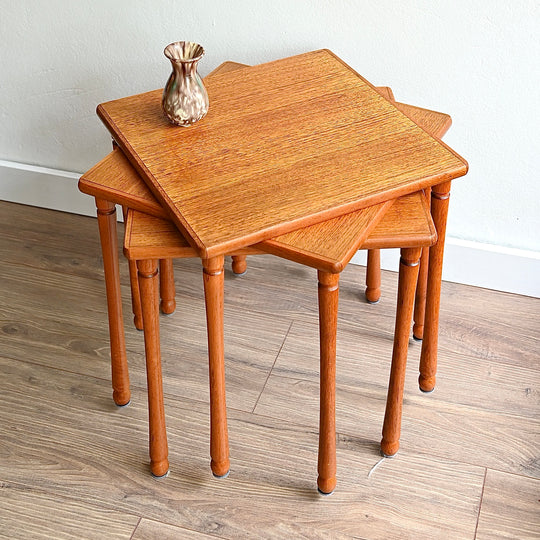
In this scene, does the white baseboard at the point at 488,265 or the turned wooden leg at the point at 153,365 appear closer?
the turned wooden leg at the point at 153,365

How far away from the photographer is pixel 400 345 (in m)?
1.30

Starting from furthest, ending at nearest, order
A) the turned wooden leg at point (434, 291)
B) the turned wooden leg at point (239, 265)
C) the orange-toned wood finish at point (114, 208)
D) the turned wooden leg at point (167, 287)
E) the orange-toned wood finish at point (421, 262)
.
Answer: the turned wooden leg at point (239, 265) < the turned wooden leg at point (167, 287) < the orange-toned wood finish at point (421, 262) < the turned wooden leg at point (434, 291) < the orange-toned wood finish at point (114, 208)

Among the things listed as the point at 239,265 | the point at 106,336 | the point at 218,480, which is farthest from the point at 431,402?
the point at 106,336

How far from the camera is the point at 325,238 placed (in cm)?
113

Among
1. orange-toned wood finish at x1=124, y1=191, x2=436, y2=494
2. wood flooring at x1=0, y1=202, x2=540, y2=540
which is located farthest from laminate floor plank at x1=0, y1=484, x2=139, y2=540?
orange-toned wood finish at x1=124, y1=191, x2=436, y2=494

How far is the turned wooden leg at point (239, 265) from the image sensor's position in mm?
1817

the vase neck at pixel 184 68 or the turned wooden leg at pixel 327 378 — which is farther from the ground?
the vase neck at pixel 184 68

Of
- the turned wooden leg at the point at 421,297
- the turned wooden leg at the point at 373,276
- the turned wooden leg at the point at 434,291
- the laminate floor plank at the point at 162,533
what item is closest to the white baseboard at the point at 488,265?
the turned wooden leg at the point at 373,276

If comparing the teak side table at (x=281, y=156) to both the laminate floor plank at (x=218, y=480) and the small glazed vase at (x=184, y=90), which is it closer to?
the small glazed vase at (x=184, y=90)

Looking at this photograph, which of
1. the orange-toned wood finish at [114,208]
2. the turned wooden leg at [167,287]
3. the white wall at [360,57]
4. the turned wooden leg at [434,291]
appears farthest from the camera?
the turned wooden leg at [167,287]

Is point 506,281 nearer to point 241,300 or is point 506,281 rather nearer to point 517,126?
point 517,126

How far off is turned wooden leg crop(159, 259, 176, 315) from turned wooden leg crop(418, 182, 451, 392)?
1.82 ft

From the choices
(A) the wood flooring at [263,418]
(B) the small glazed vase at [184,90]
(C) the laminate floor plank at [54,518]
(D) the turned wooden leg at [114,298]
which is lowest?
(C) the laminate floor plank at [54,518]

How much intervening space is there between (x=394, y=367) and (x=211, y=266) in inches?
15.8
